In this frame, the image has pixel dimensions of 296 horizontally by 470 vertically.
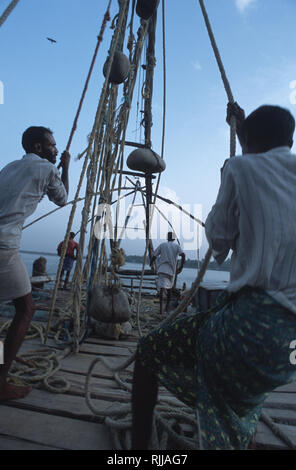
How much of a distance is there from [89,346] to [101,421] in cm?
124

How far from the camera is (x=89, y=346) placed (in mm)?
2500

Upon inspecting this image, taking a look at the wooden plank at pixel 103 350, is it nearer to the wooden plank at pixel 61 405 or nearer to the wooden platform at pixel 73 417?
the wooden platform at pixel 73 417

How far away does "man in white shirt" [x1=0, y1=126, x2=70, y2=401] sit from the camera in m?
1.45

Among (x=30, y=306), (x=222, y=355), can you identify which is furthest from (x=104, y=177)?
(x=222, y=355)

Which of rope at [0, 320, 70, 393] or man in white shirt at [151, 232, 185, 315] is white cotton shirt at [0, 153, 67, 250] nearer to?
rope at [0, 320, 70, 393]

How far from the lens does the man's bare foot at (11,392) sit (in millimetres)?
1403

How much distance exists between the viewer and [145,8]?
3.22m

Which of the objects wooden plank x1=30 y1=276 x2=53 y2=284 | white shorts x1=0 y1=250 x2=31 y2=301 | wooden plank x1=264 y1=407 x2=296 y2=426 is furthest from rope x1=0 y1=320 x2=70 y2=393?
wooden plank x1=30 y1=276 x2=53 y2=284

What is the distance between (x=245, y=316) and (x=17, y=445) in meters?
1.05

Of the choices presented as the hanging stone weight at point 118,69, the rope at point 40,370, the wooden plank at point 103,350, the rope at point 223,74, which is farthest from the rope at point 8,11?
the wooden plank at point 103,350

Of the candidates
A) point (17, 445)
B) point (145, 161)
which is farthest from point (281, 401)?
point (145, 161)

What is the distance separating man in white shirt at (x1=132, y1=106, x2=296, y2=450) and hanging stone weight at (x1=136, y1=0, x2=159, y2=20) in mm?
3283
